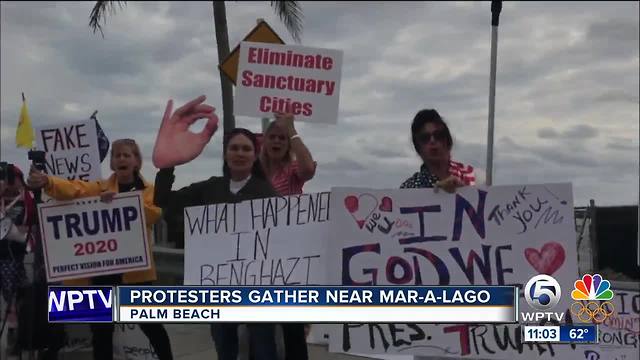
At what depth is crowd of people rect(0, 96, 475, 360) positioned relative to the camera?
511 centimetres

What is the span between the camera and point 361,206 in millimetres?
5219

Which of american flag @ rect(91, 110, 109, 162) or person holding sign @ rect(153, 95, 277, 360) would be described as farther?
american flag @ rect(91, 110, 109, 162)

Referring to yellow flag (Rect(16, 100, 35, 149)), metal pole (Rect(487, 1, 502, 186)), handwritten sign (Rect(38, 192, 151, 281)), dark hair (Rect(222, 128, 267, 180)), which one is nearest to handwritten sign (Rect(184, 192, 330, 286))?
dark hair (Rect(222, 128, 267, 180))

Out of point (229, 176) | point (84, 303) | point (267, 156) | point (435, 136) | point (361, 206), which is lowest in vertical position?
point (84, 303)

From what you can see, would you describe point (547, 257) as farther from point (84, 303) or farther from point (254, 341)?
point (84, 303)

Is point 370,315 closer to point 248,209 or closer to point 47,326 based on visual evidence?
point 248,209

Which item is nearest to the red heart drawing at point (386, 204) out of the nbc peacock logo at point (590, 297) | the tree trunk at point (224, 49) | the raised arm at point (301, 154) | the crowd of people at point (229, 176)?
the crowd of people at point (229, 176)

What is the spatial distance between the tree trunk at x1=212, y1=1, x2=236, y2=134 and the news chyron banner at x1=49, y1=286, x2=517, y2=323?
21.1ft

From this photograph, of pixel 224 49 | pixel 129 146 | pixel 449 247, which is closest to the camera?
pixel 449 247

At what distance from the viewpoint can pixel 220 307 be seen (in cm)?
483

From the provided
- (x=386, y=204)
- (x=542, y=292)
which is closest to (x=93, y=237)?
(x=386, y=204)

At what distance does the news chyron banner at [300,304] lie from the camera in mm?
4754

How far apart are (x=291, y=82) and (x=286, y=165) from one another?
0.57 m

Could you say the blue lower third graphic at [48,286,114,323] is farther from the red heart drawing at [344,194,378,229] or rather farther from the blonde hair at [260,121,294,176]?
the red heart drawing at [344,194,378,229]
